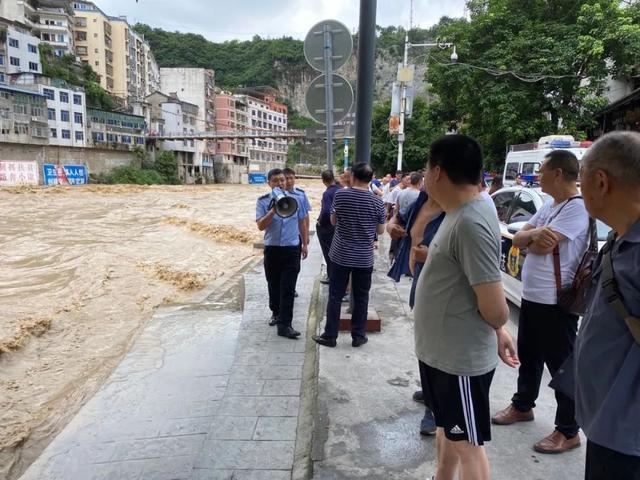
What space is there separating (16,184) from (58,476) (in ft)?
125

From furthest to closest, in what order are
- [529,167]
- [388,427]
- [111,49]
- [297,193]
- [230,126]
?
[230,126], [111,49], [529,167], [297,193], [388,427]

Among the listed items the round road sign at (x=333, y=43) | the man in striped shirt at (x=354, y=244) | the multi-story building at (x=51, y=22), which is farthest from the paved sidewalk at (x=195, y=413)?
the multi-story building at (x=51, y=22)

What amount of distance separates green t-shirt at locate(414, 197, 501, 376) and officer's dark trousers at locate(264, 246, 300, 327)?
2882 mm

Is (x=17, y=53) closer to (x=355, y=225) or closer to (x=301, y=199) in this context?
(x=301, y=199)

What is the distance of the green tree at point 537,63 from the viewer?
1611 cm

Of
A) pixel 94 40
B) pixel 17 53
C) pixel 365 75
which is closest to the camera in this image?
pixel 365 75

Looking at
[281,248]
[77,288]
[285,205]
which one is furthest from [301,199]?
[77,288]

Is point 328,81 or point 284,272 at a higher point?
point 328,81

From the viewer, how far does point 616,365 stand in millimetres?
1354

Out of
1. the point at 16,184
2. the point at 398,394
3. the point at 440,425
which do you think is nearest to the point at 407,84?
the point at 398,394

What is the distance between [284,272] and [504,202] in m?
3.59

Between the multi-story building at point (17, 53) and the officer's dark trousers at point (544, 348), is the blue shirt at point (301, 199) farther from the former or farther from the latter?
the multi-story building at point (17, 53)

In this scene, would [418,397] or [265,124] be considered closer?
[418,397]

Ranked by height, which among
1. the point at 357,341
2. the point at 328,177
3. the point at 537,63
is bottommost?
the point at 357,341
